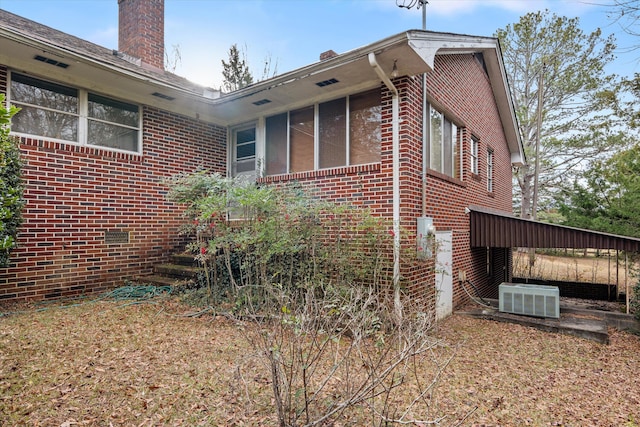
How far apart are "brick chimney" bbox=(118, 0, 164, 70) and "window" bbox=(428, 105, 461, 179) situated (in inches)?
286

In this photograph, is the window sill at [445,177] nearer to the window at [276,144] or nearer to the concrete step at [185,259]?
the window at [276,144]

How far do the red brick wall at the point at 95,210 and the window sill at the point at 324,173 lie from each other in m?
2.07

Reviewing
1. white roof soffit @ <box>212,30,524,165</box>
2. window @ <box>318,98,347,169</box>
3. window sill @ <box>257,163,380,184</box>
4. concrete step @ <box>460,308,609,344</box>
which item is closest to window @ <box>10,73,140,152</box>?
white roof soffit @ <box>212,30,524,165</box>

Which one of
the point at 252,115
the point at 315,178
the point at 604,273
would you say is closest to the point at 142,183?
the point at 252,115

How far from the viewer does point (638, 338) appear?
20.0 ft

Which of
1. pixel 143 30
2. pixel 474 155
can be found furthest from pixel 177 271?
pixel 474 155

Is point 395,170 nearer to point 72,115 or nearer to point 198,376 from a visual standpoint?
point 198,376

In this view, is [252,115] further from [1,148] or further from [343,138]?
[1,148]

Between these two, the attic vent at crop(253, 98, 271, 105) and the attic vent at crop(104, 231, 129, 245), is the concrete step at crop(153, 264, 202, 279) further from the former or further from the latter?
the attic vent at crop(253, 98, 271, 105)

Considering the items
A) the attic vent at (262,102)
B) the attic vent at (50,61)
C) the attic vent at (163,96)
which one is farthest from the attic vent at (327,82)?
the attic vent at (50,61)

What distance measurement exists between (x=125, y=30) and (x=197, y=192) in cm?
610

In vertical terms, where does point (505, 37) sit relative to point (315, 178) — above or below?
above

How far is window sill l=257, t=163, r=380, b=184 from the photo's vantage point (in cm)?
606

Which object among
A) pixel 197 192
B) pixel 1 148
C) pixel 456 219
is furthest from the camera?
pixel 456 219
